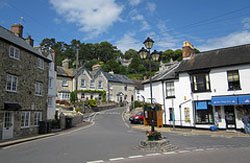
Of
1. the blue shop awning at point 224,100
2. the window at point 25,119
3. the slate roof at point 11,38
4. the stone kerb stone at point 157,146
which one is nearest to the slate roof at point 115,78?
the slate roof at point 11,38

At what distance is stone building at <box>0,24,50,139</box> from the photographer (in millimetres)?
19219

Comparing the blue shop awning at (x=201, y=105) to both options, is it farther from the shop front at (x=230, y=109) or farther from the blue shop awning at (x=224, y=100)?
the blue shop awning at (x=224, y=100)

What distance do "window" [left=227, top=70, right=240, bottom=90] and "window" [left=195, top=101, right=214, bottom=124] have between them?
108 inches

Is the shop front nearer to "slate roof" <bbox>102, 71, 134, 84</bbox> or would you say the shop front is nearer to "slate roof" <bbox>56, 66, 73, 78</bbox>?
"slate roof" <bbox>56, 66, 73, 78</bbox>

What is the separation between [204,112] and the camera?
24219 mm

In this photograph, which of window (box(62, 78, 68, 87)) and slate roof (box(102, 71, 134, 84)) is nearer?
window (box(62, 78, 68, 87))

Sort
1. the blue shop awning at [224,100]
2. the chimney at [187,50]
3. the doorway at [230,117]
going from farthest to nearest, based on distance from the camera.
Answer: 1. the chimney at [187,50]
2. the doorway at [230,117]
3. the blue shop awning at [224,100]

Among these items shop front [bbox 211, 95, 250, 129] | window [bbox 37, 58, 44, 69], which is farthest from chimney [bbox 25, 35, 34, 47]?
shop front [bbox 211, 95, 250, 129]

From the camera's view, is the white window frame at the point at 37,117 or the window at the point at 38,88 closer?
the white window frame at the point at 37,117

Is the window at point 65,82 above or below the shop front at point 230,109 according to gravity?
above

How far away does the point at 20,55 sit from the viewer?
21.7 metres

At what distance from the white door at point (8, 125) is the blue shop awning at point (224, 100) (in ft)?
61.8

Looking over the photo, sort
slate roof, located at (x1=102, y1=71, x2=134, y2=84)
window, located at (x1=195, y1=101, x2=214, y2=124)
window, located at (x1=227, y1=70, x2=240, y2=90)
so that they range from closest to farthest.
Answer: window, located at (x1=227, y1=70, x2=240, y2=90), window, located at (x1=195, y1=101, x2=214, y2=124), slate roof, located at (x1=102, y1=71, x2=134, y2=84)

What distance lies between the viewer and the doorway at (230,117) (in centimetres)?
2236
